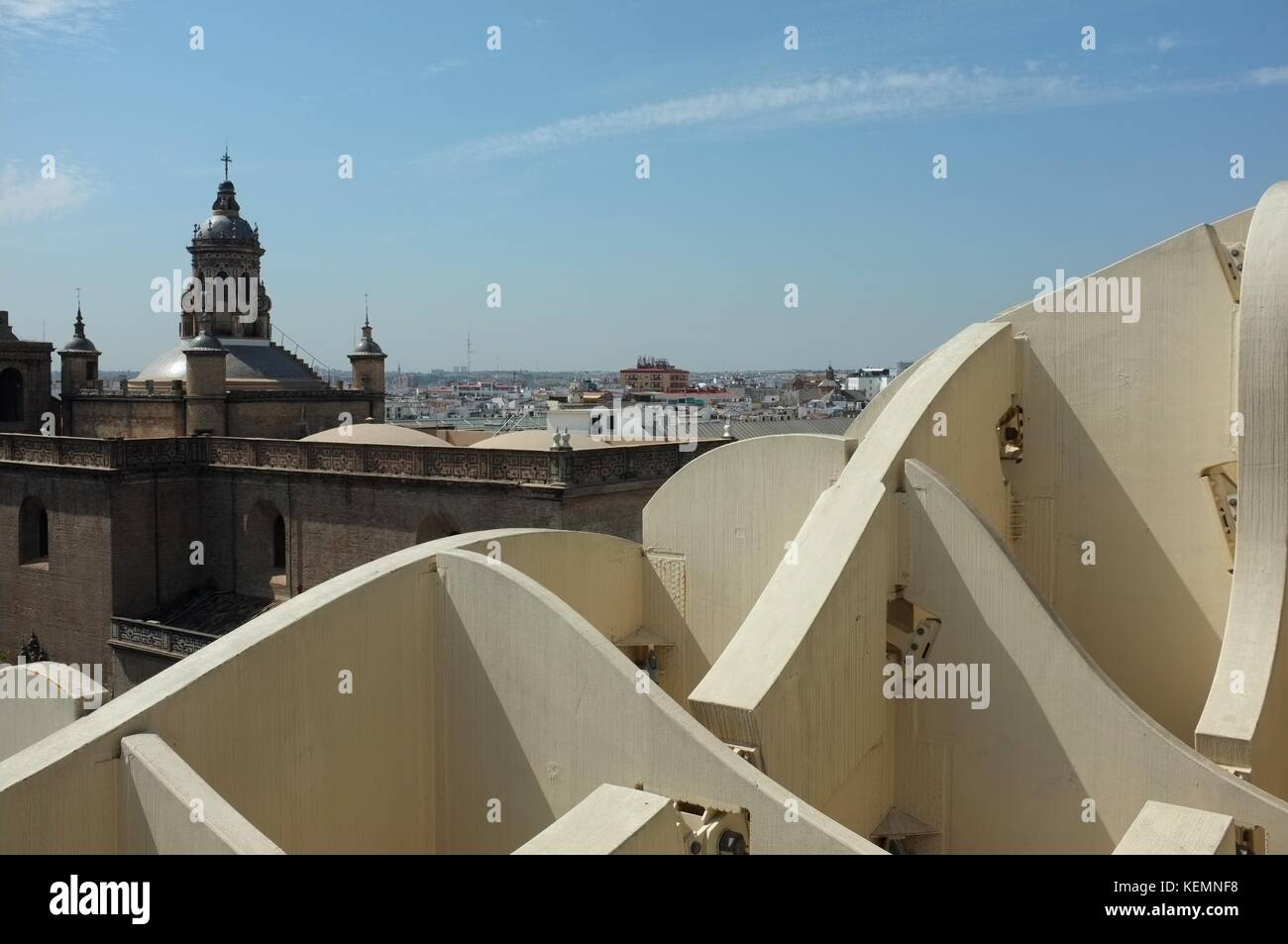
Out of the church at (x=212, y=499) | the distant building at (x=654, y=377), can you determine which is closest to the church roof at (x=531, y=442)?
the church at (x=212, y=499)

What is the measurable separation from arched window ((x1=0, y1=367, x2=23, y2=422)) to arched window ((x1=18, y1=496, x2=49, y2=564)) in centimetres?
539

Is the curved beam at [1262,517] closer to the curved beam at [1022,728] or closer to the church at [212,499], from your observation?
the curved beam at [1022,728]

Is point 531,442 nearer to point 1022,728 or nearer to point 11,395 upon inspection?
point 11,395

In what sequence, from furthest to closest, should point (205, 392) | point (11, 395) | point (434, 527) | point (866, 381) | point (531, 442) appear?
point (866, 381), point (11, 395), point (205, 392), point (531, 442), point (434, 527)

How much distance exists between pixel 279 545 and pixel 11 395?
11304 mm

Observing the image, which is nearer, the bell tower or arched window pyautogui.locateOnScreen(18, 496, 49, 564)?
arched window pyautogui.locateOnScreen(18, 496, 49, 564)

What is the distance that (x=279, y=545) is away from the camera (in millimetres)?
24953

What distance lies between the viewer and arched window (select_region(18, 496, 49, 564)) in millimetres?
26312

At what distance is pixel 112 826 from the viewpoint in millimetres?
7133

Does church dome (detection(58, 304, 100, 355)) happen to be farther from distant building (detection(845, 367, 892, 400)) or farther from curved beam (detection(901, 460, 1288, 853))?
distant building (detection(845, 367, 892, 400))

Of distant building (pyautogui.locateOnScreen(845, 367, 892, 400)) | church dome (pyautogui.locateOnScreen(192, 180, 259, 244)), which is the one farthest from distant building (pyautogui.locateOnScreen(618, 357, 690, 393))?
church dome (pyautogui.locateOnScreen(192, 180, 259, 244))

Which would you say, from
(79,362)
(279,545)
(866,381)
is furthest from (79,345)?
(866,381)

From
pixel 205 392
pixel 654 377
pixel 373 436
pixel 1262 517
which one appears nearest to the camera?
pixel 1262 517
